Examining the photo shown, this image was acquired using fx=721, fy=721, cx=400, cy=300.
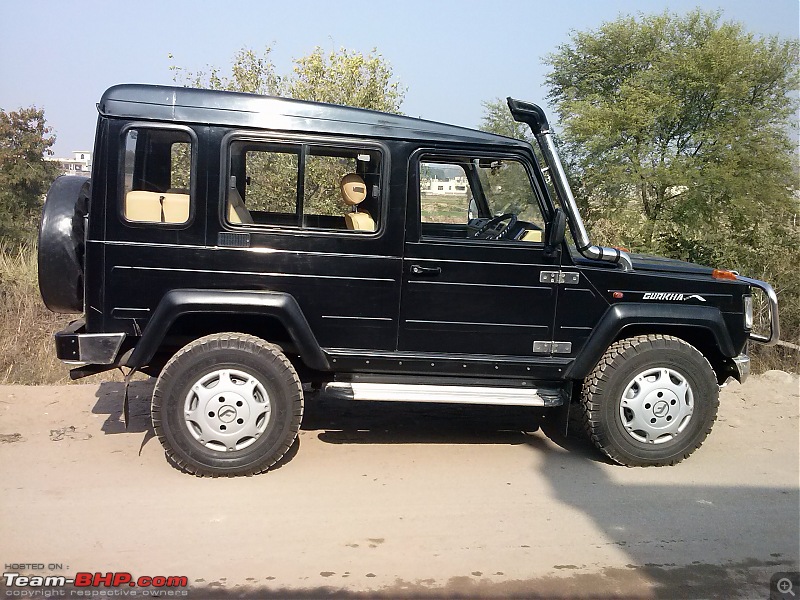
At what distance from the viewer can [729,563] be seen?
3.90m

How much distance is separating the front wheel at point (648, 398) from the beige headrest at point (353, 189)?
6.86ft

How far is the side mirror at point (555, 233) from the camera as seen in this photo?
4.91 metres

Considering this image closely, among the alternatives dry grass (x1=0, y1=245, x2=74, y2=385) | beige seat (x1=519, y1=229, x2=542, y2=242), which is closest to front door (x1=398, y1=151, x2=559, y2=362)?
beige seat (x1=519, y1=229, x2=542, y2=242)

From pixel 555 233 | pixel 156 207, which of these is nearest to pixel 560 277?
pixel 555 233

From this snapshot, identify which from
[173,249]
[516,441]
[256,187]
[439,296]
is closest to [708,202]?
[516,441]

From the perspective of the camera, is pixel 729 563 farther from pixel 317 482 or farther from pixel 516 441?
pixel 317 482

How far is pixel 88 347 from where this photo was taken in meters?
4.62

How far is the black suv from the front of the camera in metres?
4.66

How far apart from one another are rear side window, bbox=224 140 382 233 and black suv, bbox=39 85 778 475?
17 mm

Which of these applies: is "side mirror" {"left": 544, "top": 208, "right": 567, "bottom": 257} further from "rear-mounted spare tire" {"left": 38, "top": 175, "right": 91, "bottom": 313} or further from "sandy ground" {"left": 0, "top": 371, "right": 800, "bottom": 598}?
"rear-mounted spare tire" {"left": 38, "top": 175, "right": 91, "bottom": 313}

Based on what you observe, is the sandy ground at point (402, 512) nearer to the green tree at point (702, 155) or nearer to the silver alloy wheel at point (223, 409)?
the silver alloy wheel at point (223, 409)

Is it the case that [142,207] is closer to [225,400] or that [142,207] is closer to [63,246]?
[63,246]

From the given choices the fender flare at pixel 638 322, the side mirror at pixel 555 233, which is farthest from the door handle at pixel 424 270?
the fender flare at pixel 638 322

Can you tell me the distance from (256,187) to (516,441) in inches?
111
